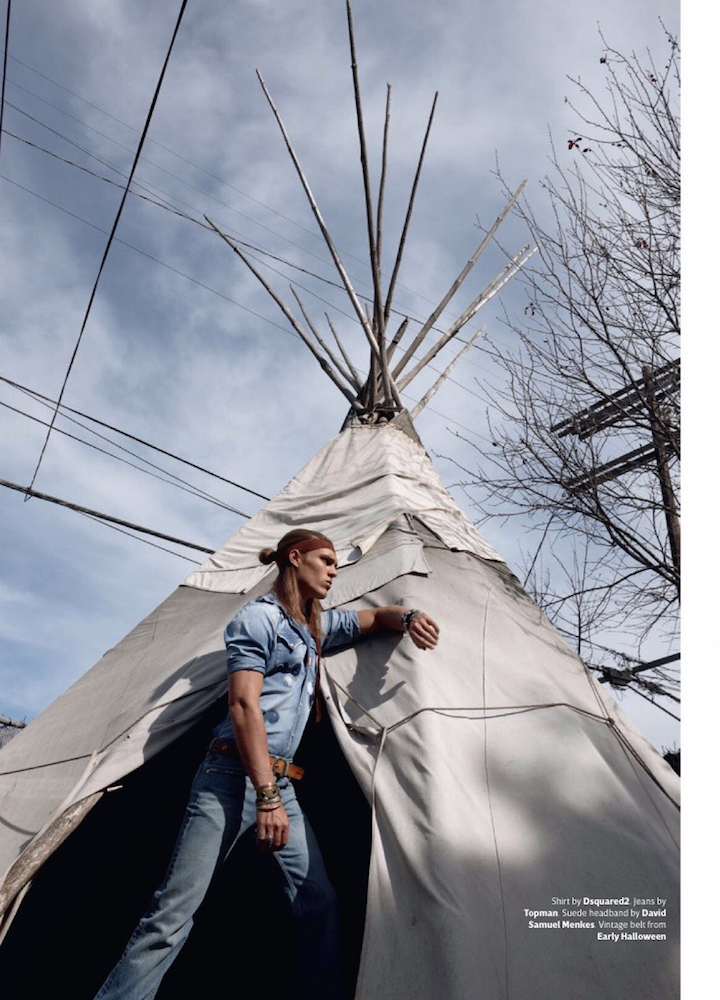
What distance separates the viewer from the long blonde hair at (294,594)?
245cm

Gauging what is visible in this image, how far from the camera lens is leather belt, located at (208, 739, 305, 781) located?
83.6 inches

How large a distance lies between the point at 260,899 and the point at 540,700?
5.44ft

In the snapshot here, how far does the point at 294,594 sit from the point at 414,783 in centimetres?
75

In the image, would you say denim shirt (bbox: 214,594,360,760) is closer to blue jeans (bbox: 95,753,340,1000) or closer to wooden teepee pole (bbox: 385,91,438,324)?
Answer: blue jeans (bbox: 95,753,340,1000)

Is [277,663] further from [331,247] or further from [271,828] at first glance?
[331,247]

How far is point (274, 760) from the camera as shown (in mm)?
2129

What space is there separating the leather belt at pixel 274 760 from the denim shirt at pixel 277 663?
2cm

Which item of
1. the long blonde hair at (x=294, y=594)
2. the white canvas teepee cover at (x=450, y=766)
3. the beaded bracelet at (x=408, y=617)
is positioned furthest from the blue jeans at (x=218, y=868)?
the beaded bracelet at (x=408, y=617)

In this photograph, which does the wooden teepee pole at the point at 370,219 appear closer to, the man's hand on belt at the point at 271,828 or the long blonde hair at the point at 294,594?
the long blonde hair at the point at 294,594

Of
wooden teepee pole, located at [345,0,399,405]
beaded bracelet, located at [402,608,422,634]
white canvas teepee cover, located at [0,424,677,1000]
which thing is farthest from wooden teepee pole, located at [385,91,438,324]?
beaded bracelet, located at [402,608,422,634]

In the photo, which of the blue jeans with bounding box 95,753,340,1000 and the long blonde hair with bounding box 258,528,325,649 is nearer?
the blue jeans with bounding box 95,753,340,1000

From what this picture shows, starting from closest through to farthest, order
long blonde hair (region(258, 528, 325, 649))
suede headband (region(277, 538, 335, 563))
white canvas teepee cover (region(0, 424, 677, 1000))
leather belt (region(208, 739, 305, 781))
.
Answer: white canvas teepee cover (region(0, 424, 677, 1000)), leather belt (region(208, 739, 305, 781)), long blonde hair (region(258, 528, 325, 649)), suede headband (region(277, 538, 335, 563))

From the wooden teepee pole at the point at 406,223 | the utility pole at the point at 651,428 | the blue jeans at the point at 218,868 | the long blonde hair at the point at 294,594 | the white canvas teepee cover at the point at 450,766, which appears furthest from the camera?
the wooden teepee pole at the point at 406,223

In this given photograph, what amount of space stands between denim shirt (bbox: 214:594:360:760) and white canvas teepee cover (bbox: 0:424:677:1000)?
0.47ft
